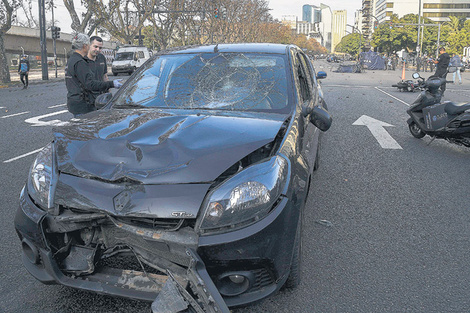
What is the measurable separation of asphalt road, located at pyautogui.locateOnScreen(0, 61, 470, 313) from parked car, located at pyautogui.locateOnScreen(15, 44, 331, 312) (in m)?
0.35

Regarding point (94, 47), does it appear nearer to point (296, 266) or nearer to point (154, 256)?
point (154, 256)

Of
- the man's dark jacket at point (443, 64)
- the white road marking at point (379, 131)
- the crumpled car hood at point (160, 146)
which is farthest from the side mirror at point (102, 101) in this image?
the man's dark jacket at point (443, 64)

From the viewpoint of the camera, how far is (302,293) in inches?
115

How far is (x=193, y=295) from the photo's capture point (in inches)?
86.1

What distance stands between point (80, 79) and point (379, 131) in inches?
249

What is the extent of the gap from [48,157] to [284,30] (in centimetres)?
11813

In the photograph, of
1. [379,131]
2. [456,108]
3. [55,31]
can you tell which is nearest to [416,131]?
[379,131]

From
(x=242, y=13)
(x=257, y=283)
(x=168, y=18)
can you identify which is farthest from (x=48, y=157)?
(x=242, y=13)

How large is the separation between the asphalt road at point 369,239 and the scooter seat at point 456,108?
683 millimetres

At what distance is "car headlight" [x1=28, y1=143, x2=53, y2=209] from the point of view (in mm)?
2563

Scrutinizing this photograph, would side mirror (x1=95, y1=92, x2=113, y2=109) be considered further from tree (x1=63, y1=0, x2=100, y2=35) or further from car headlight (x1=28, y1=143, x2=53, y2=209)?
tree (x1=63, y1=0, x2=100, y2=35)

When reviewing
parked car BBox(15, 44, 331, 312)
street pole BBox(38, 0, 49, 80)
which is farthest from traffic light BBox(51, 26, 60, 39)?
parked car BBox(15, 44, 331, 312)

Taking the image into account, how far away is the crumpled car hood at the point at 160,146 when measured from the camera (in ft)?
8.13

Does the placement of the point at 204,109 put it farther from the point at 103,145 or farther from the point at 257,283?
the point at 257,283
